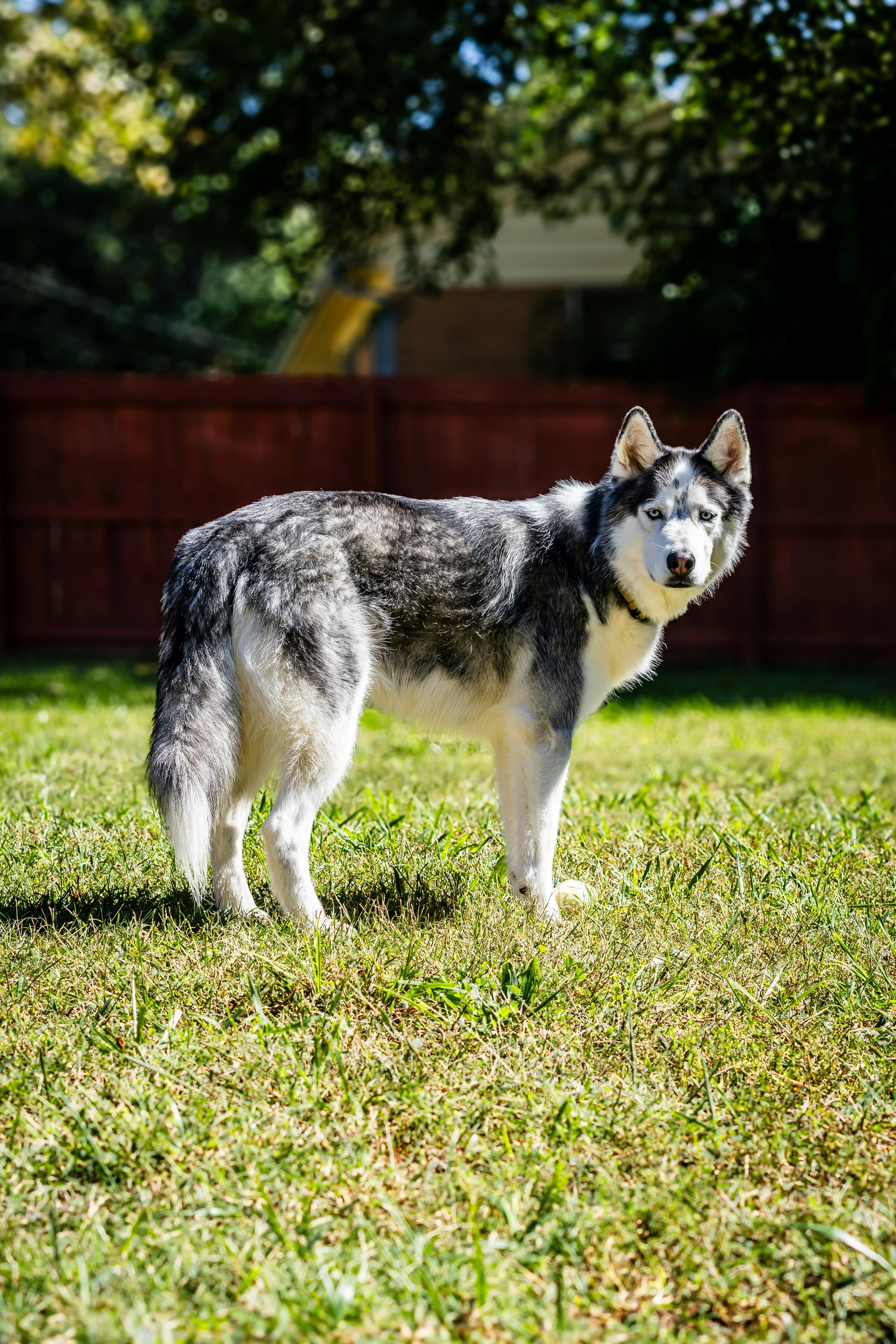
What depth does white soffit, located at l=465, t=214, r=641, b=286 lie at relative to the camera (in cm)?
1605

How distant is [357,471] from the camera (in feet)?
37.9

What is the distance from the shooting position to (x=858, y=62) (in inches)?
268

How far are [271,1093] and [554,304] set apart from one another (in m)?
15.3

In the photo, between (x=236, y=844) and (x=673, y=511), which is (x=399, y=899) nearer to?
(x=236, y=844)

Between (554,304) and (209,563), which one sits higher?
(554,304)

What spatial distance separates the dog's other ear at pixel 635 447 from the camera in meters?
3.81

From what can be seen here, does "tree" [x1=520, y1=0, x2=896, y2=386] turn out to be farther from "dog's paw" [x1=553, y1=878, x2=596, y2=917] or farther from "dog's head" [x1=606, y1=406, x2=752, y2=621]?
"dog's paw" [x1=553, y1=878, x2=596, y2=917]

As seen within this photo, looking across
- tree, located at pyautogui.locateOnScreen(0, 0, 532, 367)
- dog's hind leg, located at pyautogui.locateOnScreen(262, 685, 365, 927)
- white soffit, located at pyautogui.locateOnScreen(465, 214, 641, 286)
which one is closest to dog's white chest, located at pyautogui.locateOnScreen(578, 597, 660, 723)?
dog's hind leg, located at pyautogui.locateOnScreen(262, 685, 365, 927)

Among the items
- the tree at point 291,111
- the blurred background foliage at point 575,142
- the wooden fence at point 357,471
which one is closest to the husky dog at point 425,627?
the blurred background foliage at point 575,142

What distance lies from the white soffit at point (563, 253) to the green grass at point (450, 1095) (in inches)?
511

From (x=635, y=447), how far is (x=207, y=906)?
1.96 meters

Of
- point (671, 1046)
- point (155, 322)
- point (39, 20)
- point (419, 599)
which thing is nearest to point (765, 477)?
point (419, 599)

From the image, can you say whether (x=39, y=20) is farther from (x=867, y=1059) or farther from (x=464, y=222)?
(x=867, y=1059)

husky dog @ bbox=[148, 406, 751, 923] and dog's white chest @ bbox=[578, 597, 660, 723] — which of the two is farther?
dog's white chest @ bbox=[578, 597, 660, 723]
